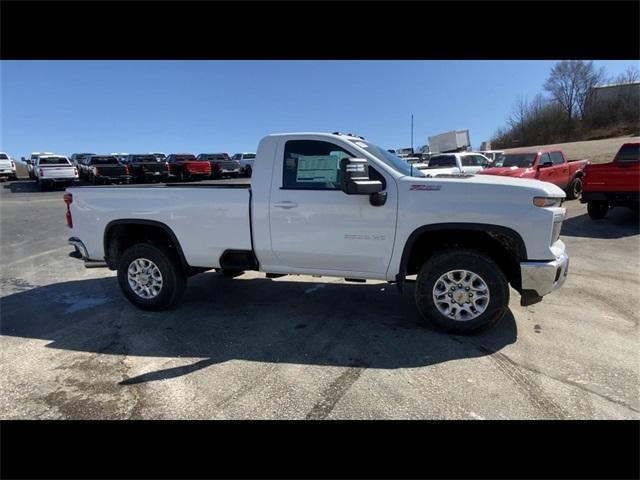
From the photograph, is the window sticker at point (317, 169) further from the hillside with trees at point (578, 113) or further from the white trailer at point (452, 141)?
the hillside with trees at point (578, 113)

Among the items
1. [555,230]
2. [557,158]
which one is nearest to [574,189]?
[557,158]

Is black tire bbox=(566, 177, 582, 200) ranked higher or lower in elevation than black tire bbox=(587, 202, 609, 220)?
higher

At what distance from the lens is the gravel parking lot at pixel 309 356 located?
299 centimetres

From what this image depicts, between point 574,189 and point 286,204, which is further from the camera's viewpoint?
point 574,189

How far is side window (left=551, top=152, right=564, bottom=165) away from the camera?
1383 centimetres

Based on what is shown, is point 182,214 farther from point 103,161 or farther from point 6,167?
point 6,167

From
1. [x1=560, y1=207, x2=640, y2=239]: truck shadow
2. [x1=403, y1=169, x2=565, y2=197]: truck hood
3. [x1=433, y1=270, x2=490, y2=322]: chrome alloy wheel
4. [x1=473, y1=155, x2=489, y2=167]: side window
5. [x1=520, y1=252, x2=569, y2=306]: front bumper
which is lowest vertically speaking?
[x1=560, y1=207, x2=640, y2=239]: truck shadow

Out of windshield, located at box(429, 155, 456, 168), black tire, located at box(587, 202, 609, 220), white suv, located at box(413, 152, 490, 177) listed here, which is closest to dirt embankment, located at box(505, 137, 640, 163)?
white suv, located at box(413, 152, 490, 177)

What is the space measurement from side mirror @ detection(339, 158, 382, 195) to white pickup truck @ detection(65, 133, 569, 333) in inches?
0.5

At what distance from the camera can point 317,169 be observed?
14.5ft

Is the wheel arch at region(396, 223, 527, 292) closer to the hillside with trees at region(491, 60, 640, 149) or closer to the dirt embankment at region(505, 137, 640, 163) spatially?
the dirt embankment at region(505, 137, 640, 163)

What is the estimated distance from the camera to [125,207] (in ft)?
16.3

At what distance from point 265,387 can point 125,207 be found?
9.92ft

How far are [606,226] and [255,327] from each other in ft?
32.0
